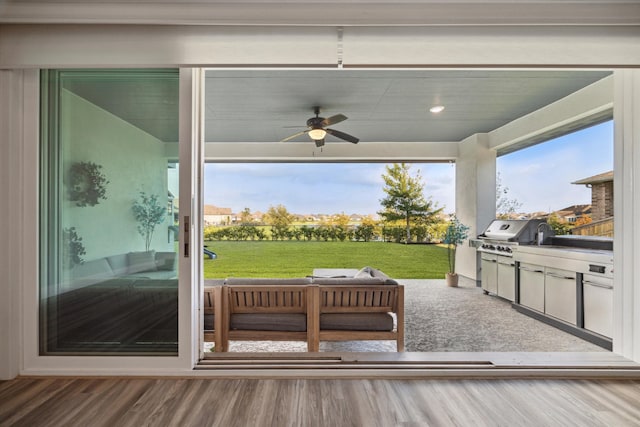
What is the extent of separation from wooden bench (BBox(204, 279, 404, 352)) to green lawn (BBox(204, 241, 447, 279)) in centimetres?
531

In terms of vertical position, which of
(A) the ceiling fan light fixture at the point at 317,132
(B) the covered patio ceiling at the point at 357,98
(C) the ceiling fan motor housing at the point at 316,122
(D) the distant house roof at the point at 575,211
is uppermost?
(B) the covered patio ceiling at the point at 357,98

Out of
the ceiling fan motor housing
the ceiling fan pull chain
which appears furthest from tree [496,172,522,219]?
the ceiling fan pull chain

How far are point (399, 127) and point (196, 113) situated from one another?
4.06 meters

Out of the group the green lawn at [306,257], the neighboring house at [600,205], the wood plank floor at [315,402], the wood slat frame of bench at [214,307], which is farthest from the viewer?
the green lawn at [306,257]

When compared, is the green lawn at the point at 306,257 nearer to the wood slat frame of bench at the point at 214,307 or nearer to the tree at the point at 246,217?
the tree at the point at 246,217

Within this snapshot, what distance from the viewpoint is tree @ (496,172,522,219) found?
18.2 ft

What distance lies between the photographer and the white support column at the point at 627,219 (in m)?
2.22

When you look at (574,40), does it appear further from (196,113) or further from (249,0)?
(196,113)

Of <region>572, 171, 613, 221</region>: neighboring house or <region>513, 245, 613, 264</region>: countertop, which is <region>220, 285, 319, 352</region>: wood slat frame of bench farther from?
<region>572, 171, 613, 221</region>: neighboring house

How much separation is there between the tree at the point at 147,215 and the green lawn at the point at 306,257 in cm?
633

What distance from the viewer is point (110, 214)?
2.09 m

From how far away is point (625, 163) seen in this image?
89.9 inches

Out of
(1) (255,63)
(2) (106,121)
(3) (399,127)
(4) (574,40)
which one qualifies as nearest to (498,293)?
(3) (399,127)

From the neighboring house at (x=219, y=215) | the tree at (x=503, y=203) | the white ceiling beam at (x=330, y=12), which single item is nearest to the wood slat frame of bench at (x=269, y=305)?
the white ceiling beam at (x=330, y=12)
